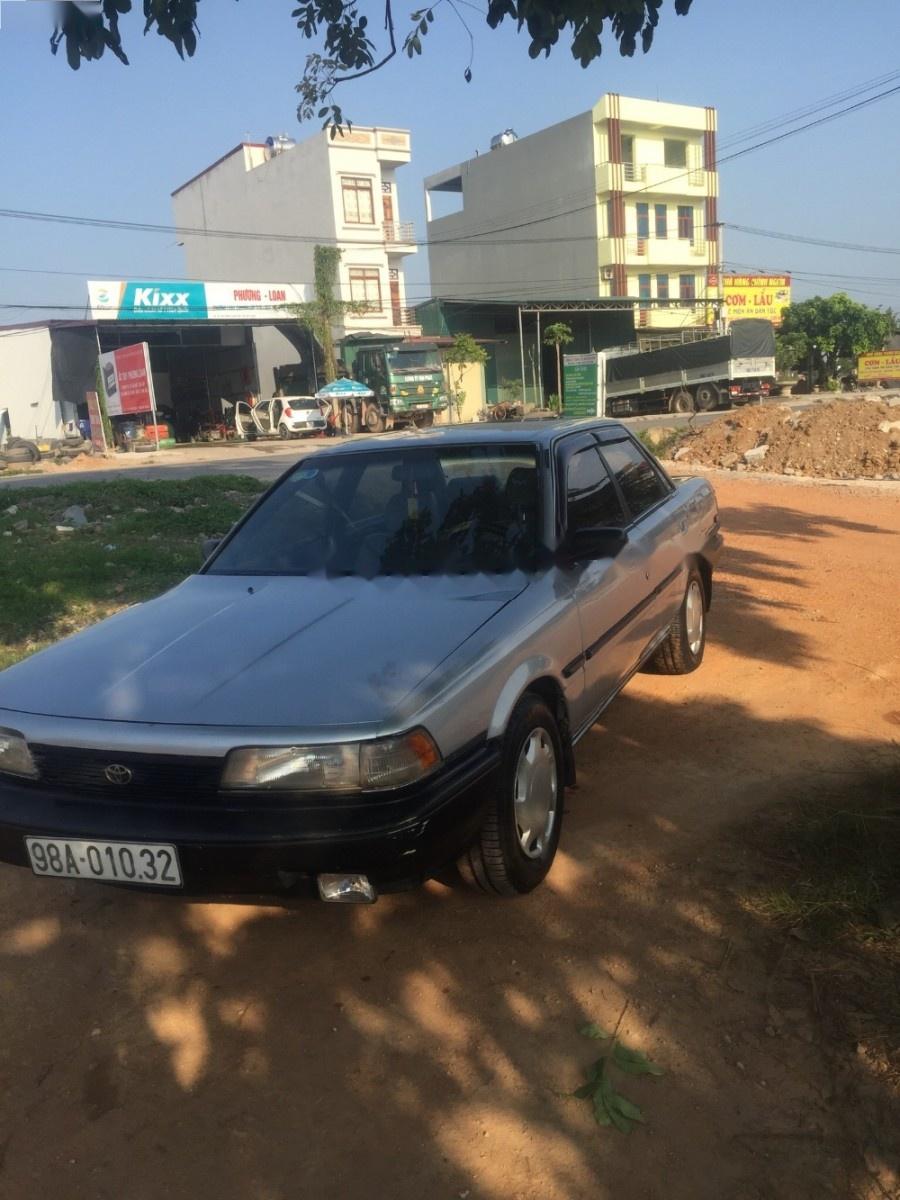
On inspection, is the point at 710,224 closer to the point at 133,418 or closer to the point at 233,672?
the point at 133,418

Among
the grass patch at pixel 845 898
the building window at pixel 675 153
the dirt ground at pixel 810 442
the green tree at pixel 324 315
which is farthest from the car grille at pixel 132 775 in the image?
the building window at pixel 675 153

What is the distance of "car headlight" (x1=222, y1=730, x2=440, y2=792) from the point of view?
2578 mm

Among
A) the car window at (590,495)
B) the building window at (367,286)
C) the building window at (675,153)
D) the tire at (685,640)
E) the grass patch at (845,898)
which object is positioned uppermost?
the building window at (675,153)

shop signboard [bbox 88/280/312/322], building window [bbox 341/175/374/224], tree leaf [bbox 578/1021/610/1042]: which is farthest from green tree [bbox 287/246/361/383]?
tree leaf [bbox 578/1021/610/1042]

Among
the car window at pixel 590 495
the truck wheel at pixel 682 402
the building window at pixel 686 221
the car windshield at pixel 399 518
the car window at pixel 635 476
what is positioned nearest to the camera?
the car windshield at pixel 399 518

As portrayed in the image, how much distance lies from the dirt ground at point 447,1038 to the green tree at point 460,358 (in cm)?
3766

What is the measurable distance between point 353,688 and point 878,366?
48470 mm

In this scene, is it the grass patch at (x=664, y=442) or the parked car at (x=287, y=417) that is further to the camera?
the parked car at (x=287, y=417)

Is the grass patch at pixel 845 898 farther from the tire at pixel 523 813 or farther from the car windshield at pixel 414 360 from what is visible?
the car windshield at pixel 414 360

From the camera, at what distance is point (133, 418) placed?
3475 cm

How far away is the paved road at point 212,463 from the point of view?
20094mm

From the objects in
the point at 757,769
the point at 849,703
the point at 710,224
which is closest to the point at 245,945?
the point at 757,769

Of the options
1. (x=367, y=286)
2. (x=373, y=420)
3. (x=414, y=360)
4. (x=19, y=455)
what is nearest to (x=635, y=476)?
(x=19, y=455)

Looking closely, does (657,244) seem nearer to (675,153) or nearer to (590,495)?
(675,153)
